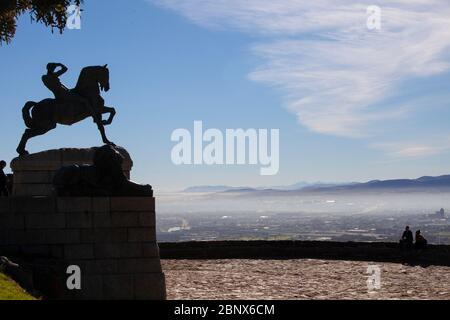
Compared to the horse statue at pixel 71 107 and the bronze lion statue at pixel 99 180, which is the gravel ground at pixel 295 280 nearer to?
the bronze lion statue at pixel 99 180

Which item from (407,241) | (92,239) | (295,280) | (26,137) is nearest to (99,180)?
(92,239)

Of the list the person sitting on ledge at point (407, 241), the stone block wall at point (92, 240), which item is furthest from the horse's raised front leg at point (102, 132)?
the person sitting on ledge at point (407, 241)

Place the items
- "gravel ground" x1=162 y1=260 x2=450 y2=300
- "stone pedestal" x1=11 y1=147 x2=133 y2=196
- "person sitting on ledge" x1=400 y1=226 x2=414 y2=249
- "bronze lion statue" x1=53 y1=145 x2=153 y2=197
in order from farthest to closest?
"person sitting on ledge" x1=400 y1=226 x2=414 y2=249, "stone pedestal" x1=11 y1=147 x2=133 y2=196, "gravel ground" x1=162 y1=260 x2=450 y2=300, "bronze lion statue" x1=53 y1=145 x2=153 y2=197

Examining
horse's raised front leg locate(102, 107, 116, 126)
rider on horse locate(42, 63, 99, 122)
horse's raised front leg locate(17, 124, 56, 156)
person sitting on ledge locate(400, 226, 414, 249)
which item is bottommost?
person sitting on ledge locate(400, 226, 414, 249)

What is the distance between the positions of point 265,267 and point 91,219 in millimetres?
8798

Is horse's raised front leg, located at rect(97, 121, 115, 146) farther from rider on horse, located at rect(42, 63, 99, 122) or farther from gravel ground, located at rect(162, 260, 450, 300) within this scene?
gravel ground, located at rect(162, 260, 450, 300)

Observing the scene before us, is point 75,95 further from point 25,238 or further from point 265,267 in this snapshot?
point 265,267

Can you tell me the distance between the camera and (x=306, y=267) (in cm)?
2092

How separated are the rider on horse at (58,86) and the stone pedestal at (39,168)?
148 centimetres

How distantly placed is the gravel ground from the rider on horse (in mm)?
5254

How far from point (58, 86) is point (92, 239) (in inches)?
246

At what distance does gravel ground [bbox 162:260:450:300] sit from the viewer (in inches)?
575

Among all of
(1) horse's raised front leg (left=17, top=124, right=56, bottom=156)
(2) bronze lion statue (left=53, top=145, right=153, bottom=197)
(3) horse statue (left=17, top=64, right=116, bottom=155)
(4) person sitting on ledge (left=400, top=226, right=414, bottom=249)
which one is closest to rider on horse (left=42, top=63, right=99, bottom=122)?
(3) horse statue (left=17, top=64, right=116, bottom=155)
